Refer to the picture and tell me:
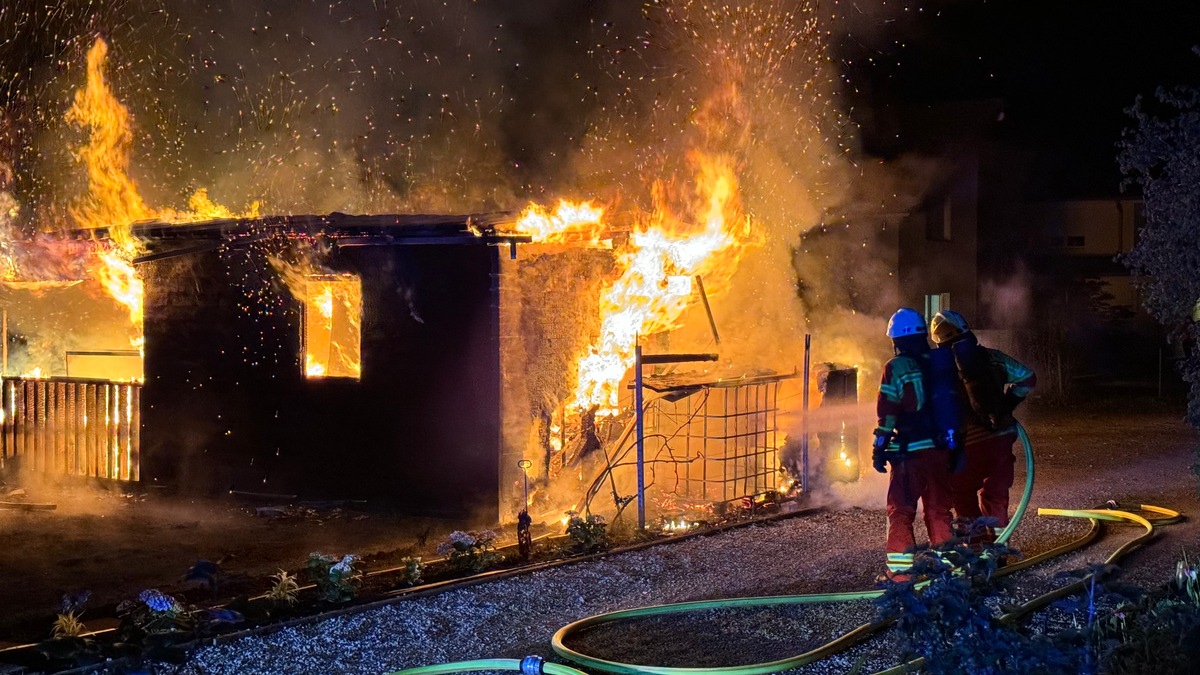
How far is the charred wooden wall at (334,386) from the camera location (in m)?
11.3

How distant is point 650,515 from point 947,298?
16.7 metres

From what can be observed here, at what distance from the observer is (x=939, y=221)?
2667 cm

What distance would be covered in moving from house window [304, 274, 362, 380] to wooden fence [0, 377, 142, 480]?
2.36 metres

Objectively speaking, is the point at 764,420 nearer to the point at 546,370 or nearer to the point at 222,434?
the point at 546,370

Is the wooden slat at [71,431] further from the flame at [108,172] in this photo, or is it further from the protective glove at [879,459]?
the protective glove at [879,459]

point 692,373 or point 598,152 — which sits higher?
point 598,152

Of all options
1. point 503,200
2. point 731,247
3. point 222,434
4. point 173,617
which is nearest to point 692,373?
point 731,247

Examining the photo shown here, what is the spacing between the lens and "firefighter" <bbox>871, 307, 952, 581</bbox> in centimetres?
775

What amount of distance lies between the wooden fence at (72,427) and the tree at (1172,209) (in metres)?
10.7

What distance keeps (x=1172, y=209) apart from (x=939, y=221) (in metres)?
19.9

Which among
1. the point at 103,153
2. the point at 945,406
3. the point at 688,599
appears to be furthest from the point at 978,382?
the point at 103,153

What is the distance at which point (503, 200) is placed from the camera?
79.3 ft

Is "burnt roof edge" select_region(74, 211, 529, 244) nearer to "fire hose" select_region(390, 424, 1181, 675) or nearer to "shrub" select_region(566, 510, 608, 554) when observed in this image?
"shrub" select_region(566, 510, 608, 554)

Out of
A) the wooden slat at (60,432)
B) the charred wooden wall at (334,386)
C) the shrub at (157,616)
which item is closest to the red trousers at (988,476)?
the charred wooden wall at (334,386)
